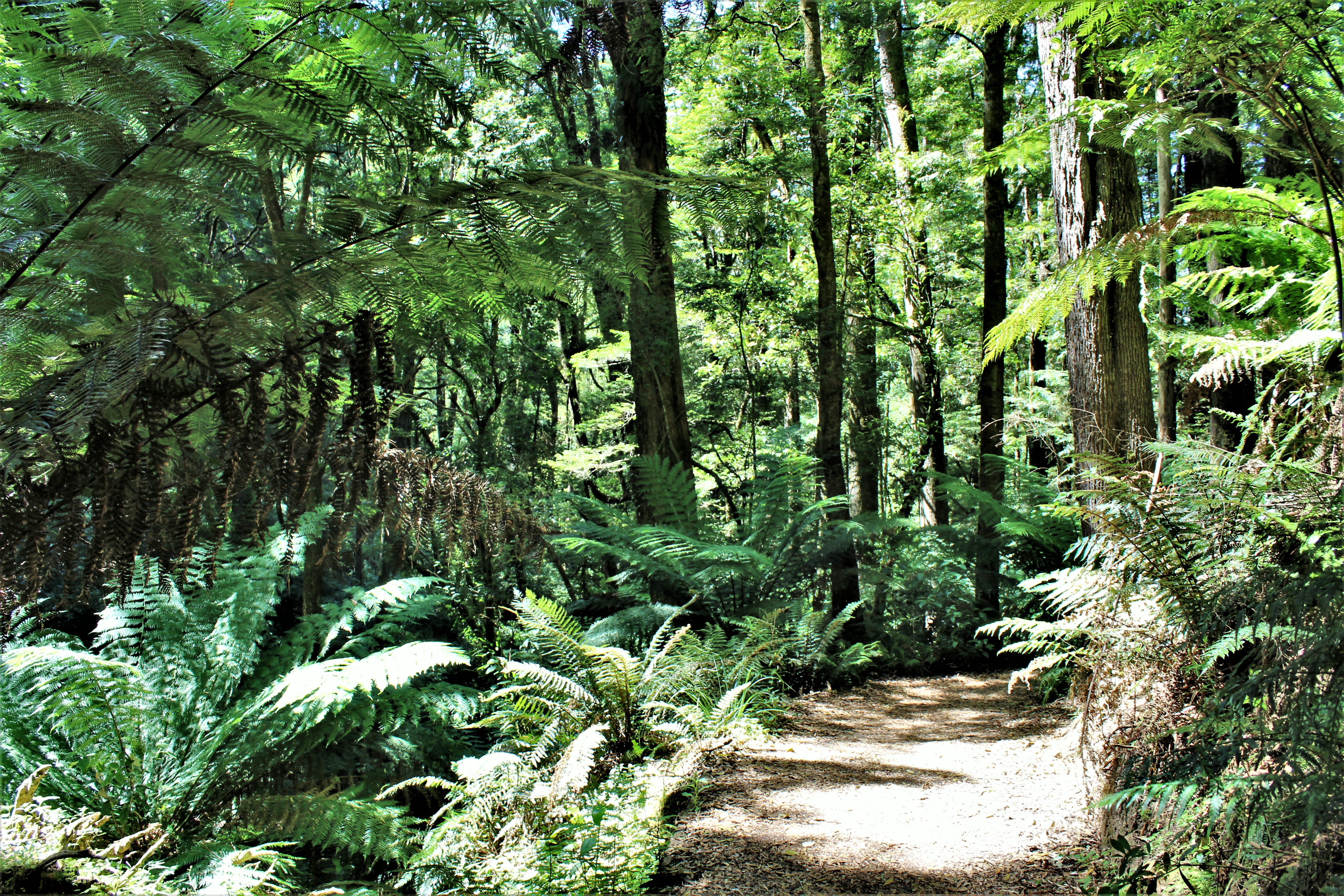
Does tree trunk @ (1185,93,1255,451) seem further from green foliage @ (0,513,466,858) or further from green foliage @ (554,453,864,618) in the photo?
green foliage @ (0,513,466,858)

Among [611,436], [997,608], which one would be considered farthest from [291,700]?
[611,436]

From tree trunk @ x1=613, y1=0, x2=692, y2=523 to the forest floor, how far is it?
3061mm

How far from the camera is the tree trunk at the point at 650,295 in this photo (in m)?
6.07

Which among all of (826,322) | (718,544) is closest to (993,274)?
(826,322)

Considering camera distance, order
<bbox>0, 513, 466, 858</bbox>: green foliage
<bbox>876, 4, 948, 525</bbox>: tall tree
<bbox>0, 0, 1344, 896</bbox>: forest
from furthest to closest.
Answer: <bbox>876, 4, 948, 525</bbox>: tall tree
<bbox>0, 513, 466, 858</bbox>: green foliage
<bbox>0, 0, 1344, 896</bbox>: forest

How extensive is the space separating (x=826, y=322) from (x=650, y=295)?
1.60m

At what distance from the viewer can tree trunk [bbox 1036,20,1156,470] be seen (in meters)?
4.21

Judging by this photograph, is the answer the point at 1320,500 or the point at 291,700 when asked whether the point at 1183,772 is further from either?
the point at 291,700

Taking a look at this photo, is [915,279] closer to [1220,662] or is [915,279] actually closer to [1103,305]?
[1103,305]

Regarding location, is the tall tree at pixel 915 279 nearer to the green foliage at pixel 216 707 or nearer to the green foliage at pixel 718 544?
the green foliage at pixel 718 544

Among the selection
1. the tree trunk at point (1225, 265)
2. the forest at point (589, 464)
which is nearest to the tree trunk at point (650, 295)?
the forest at point (589, 464)

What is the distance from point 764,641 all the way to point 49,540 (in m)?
3.96

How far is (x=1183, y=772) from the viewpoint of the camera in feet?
6.79

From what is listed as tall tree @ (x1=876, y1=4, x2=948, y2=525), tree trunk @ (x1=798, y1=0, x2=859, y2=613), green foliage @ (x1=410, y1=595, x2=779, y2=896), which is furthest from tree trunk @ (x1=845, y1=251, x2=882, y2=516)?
green foliage @ (x1=410, y1=595, x2=779, y2=896)
